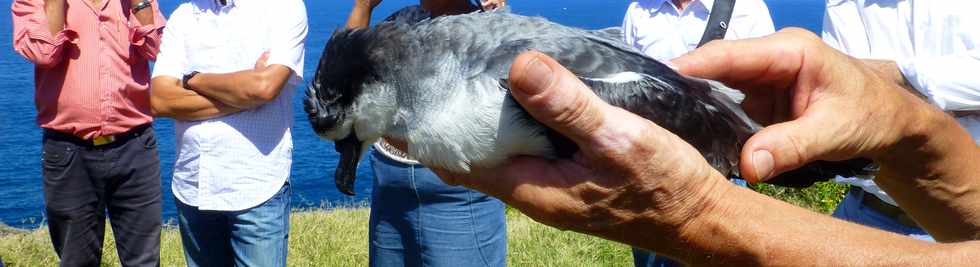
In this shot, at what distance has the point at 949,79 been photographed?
311cm

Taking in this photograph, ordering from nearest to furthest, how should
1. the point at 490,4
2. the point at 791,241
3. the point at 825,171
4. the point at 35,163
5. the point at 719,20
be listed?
1. the point at 791,241
2. the point at 825,171
3. the point at 719,20
4. the point at 490,4
5. the point at 35,163

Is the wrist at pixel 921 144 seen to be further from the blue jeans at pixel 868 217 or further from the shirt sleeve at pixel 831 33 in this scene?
the shirt sleeve at pixel 831 33

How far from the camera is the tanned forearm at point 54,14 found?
16.9 feet

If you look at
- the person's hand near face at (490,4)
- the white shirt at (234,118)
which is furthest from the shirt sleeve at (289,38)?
the person's hand near face at (490,4)

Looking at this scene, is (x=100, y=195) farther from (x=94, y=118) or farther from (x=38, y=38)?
(x=38, y=38)

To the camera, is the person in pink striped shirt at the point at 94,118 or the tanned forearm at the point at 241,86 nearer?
the tanned forearm at the point at 241,86

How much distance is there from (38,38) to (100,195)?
1017 millimetres

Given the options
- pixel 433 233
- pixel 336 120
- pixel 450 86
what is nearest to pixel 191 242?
pixel 433 233

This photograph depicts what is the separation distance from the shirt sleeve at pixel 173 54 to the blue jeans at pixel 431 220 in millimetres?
1138

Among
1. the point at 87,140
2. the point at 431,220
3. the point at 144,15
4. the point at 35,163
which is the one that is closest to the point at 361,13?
the point at 431,220

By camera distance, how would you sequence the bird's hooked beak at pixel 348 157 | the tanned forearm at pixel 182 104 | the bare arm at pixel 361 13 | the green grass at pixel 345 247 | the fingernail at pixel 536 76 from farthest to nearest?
the green grass at pixel 345 247
the bare arm at pixel 361 13
the tanned forearm at pixel 182 104
the bird's hooked beak at pixel 348 157
the fingernail at pixel 536 76

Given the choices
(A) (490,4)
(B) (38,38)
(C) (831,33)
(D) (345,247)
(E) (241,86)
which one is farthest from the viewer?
(D) (345,247)

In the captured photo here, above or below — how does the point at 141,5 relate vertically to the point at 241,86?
below

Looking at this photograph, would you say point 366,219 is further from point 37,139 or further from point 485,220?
point 37,139
